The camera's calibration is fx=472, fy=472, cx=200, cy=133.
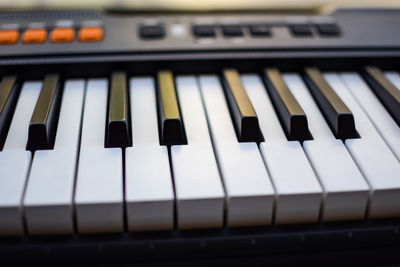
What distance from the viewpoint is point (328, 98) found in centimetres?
78

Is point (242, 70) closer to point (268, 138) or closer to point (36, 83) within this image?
point (268, 138)

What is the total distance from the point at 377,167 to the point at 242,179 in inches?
7.6

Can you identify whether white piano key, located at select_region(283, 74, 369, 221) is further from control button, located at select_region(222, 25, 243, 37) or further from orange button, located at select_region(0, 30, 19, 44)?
orange button, located at select_region(0, 30, 19, 44)

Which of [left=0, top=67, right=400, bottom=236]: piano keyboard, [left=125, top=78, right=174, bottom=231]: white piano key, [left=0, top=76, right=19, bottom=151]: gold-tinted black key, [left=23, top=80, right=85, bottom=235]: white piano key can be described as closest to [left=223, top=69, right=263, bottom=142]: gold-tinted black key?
[left=0, top=67, right=400, bottom=236]: piano keyboard

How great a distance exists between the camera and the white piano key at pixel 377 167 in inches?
24.3

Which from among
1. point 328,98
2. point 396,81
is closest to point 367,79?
point 396,81

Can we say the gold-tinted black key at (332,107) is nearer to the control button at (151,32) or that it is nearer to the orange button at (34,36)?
Result: the control button at (151,32)

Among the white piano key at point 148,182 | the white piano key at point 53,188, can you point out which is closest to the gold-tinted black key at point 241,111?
the white piano key at point 148,182

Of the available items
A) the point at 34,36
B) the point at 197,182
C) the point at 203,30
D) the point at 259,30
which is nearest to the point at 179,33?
the point at 203,30

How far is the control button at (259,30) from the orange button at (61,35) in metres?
0.33

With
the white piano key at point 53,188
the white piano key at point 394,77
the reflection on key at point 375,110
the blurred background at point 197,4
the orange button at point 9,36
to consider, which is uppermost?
the blurred background at point 197,4

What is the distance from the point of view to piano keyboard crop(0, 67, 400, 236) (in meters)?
0.59

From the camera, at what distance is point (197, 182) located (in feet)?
2.00

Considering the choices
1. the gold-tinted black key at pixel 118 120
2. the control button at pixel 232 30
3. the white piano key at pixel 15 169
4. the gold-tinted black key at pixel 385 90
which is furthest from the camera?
the control button at pixel 232 30
